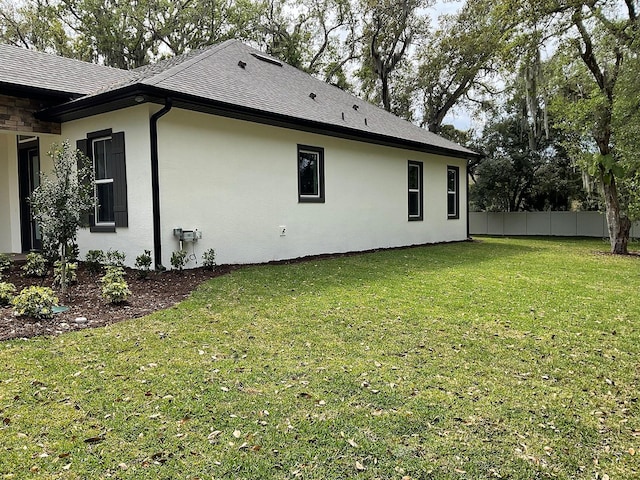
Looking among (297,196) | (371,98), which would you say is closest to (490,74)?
(371,98)

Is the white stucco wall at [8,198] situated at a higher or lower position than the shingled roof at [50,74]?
lower

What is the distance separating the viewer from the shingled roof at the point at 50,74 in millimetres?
8031

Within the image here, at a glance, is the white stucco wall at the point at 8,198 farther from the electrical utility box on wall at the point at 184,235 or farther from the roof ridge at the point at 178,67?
the electrical utility box on wall at the point at 184,235

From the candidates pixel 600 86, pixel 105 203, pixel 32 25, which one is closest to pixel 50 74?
pixel 105 203

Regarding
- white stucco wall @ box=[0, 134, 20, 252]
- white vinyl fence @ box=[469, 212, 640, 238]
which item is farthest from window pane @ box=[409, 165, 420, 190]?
white vinyl fence @ box=[469, 212, 640, 238]

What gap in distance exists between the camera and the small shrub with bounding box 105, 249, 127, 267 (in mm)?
7199

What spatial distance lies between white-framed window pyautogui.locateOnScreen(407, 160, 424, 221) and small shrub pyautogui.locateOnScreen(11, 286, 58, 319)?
32.9ft

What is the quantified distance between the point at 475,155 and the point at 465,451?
1431cm

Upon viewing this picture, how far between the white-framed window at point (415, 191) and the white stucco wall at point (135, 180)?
789 centimetres

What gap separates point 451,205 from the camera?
49.4ft

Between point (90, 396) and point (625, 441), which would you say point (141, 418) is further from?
point (625, 441)

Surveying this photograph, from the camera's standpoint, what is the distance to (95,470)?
220 centimetres

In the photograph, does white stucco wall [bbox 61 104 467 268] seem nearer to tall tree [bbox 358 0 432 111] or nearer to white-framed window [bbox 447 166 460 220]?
white-framed window [bbox 447 166 460 220]

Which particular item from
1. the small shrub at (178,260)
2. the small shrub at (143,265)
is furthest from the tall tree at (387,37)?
the small shrub at (143,265)
